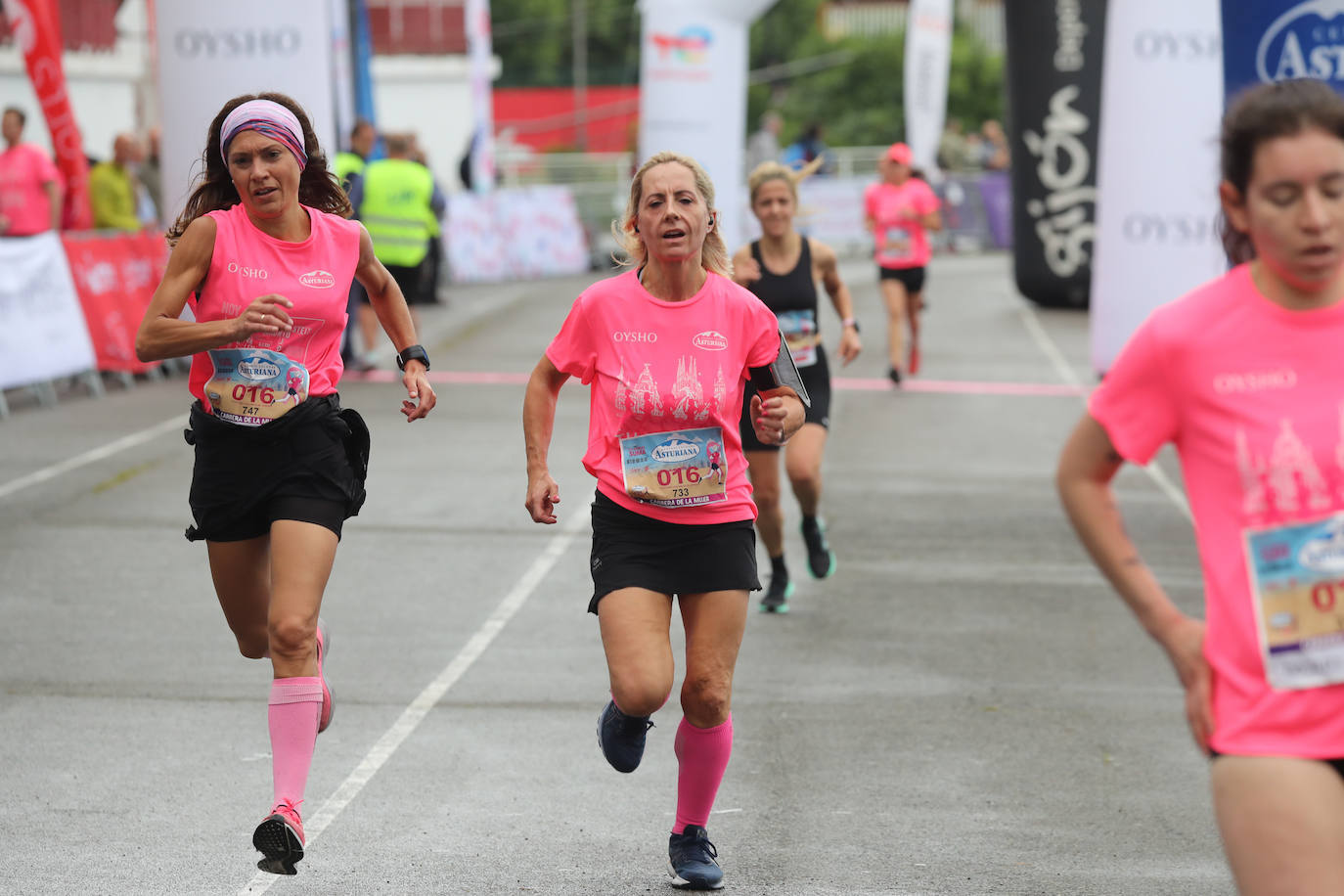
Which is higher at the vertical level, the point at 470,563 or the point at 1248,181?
the point at 1248,181

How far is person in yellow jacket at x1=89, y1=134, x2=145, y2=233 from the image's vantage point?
17.9 m

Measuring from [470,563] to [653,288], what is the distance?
4.89 m

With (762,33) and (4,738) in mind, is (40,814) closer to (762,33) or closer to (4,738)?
(4,738)

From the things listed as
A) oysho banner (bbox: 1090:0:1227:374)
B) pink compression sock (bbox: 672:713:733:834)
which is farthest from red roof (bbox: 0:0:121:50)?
pink compression sock (bbox: 672:713:733:834)

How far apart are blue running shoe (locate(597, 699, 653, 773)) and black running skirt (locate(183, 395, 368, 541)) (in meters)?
0.90

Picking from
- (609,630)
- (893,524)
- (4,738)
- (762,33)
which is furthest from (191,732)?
(762,33)

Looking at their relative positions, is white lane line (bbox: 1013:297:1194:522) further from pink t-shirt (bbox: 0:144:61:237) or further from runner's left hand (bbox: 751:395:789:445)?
pink t-shirt (bbox: 0:144:61:237)

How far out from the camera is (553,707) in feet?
23.5

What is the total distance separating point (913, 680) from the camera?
7.70 m

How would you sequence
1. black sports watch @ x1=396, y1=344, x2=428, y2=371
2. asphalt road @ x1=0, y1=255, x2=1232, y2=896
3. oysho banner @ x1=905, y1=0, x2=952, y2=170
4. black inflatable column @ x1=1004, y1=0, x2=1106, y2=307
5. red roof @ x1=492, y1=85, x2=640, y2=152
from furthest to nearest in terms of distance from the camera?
red roof @ x1=492, y1=85, x2=640, y2=152 < oysho banner @ x1=905, y1=0, x2=952, y2=170 < black inflatable column @ x1=1004, y1=0, x2=1106, y2=307 < black sports watch @ x1=396, y1=344, x2=428, y2=371 < asphalt road @ x1=0, y1=255, x2=1232, y2=896

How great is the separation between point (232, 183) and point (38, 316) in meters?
10.3

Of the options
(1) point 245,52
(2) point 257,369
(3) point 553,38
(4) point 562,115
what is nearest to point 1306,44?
(2) point 257,369

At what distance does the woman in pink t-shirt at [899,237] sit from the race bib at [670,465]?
12.6 metres

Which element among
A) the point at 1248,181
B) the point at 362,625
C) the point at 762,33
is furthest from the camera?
the point at 762,33
